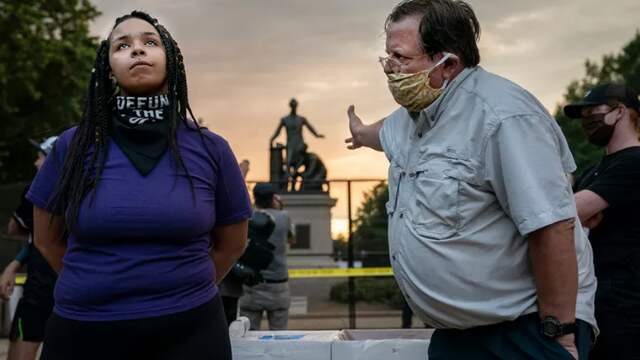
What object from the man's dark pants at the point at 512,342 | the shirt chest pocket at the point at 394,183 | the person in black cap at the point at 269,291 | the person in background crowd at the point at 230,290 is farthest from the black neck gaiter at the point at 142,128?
the person in black cap at the point at 269,291

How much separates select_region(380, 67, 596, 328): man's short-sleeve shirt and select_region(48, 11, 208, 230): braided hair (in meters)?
0.67

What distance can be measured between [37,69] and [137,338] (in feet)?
78.0

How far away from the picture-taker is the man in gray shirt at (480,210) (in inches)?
87.7

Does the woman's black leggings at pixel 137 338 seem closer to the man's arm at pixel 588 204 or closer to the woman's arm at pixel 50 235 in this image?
the woman's arm at pixel 50 235

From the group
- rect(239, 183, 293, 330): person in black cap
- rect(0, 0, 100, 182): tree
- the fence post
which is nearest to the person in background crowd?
rect(239, 183, 293, 330): person in black cap

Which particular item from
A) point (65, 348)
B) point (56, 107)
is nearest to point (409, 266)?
point (65, 348)

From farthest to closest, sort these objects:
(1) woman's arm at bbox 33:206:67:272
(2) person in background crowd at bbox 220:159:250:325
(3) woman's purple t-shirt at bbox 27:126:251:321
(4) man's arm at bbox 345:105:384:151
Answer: (2) person in background crowd at bbox 220:159:250:325 < (4) man's arm at bbox 345:105:384:151 < (1) woman's arm at bbox 33:206:67:272 < (3) woman's purple t-shirt at bbox 27:126:251:321

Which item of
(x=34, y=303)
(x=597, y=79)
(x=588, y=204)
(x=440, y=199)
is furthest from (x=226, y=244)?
(x=597, y=79)

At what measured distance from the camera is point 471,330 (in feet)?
7.91

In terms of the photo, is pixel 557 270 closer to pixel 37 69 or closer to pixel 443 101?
pixel 443 101

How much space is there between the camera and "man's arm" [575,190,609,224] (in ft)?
10.6

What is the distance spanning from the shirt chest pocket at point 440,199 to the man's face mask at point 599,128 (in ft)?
5.01

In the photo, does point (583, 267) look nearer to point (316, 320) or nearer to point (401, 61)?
point (401, 61)

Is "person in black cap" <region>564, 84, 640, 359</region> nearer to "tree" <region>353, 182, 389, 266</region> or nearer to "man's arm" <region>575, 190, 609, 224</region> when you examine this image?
"man's arm" <region>575, 190, 609, 224</region>
